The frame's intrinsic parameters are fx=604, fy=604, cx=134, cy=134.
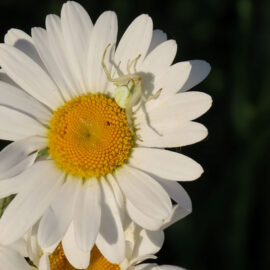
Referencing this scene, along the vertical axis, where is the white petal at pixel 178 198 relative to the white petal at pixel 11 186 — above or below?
below

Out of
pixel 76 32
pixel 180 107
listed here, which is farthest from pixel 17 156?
pixel 180 107

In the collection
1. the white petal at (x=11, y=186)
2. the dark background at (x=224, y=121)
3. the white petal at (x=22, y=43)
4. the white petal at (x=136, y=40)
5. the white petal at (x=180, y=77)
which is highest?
the white petal at (x=22, y=43)

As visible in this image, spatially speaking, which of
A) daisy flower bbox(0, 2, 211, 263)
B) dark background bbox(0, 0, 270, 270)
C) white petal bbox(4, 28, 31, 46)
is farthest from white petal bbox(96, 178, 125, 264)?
dark background bbox(0, 0, 270, 270)

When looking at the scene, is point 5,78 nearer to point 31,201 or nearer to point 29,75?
point 29,75

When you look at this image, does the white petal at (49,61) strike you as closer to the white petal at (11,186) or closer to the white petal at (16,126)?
the white petal at (16,126)

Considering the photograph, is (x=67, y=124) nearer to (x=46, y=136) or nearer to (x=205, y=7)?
(x=46, y=136)

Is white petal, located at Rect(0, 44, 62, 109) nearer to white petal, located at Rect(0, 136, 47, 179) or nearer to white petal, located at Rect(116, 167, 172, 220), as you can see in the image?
white petal, located at Rect(0, 136, 47, 179)

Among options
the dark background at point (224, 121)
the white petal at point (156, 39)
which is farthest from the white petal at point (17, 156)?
the dark background at point (224, 121)
